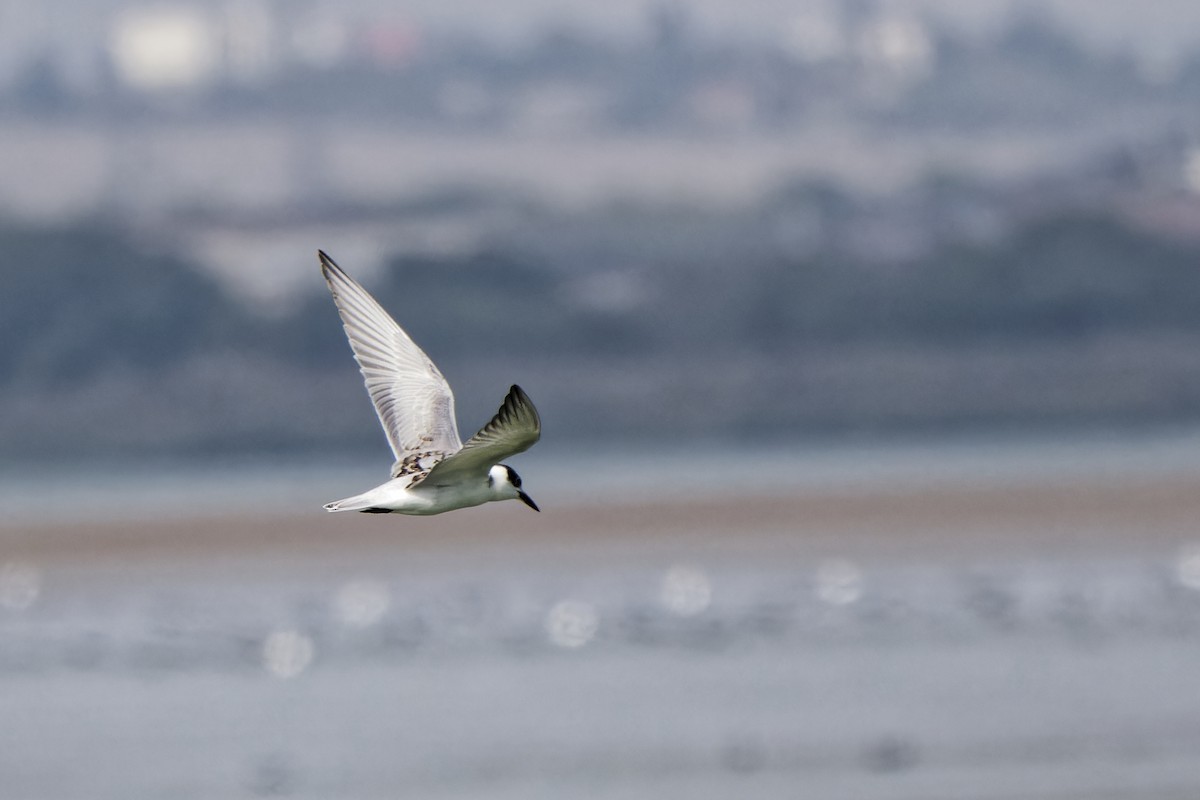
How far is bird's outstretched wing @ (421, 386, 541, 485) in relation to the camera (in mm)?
10836

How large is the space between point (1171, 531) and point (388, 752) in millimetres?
22658

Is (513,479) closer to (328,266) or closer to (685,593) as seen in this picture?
(328,266)

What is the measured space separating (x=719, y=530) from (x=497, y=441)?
33192 mm

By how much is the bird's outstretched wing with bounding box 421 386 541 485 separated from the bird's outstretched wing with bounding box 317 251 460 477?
1031 mm

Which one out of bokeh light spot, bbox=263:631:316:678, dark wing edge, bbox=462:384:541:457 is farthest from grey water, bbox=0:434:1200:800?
dark wing edge, bbox=462:384:541:457

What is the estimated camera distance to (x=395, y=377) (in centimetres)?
1345

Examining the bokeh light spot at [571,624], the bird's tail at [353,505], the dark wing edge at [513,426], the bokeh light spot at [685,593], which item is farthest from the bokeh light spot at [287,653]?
the dark wing edge at [513,426]

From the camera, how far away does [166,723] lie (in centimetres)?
2519

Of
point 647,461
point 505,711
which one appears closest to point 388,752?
point 505,711

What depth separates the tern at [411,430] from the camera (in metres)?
11.9

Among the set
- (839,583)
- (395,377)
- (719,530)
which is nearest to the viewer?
(395,377)

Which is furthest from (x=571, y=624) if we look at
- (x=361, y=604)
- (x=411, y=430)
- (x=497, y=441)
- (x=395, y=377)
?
(x=497, y=441)

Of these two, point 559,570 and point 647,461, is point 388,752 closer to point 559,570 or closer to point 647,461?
point 559,570

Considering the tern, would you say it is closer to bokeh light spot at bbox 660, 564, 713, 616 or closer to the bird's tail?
the bird's tail
